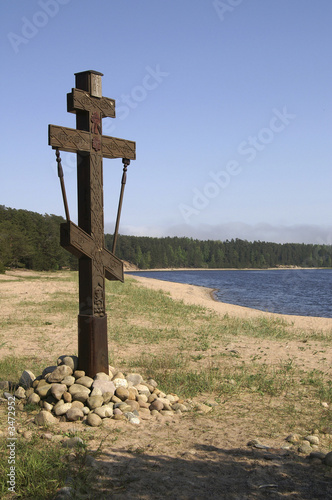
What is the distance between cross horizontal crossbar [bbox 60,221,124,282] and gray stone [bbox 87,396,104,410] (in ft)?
6.09

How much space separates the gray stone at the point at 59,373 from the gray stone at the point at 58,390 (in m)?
0.21

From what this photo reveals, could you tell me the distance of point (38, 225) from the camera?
6278 cm

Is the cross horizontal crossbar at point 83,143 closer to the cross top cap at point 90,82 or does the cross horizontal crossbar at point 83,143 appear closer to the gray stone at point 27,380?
the cross top cap at point 90,82

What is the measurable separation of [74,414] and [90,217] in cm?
273

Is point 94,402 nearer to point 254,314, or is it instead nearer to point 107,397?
point 107,397

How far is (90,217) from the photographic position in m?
6.34

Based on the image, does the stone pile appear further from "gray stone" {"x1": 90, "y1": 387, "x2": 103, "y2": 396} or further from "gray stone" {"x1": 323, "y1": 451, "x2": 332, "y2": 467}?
"gray stone" {"x1": 323, "y1": 451, "x2": 332, "y2": 467}

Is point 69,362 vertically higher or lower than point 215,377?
higher

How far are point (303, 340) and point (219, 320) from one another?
15.3ft

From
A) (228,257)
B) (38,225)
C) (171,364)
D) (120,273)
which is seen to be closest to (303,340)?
(171,364)

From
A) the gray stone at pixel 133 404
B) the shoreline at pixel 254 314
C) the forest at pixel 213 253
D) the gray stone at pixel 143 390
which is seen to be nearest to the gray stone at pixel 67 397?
the gray stone at pixel 133 404

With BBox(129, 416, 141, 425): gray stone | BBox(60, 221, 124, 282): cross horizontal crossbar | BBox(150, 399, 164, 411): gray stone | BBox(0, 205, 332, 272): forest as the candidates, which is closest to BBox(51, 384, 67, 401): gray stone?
BBox(129, 416, 141, 425): gray stone

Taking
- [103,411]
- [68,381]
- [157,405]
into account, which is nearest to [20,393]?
[68,381]

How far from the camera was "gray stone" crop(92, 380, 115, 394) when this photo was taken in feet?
19.4
